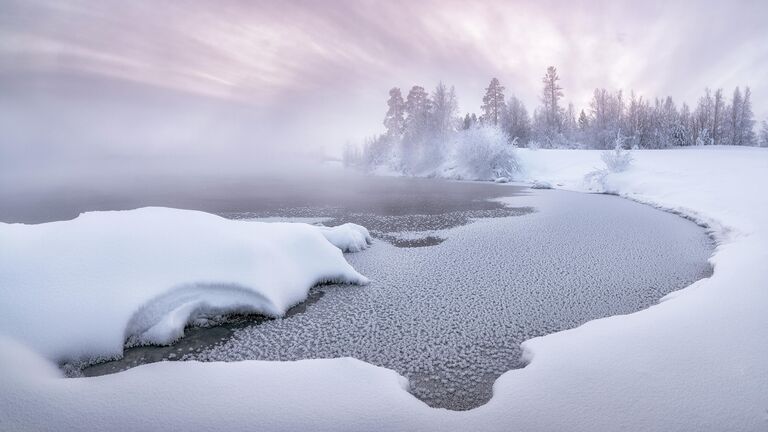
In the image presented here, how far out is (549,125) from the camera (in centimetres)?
6669

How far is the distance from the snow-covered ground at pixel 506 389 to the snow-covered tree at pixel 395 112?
65509mm

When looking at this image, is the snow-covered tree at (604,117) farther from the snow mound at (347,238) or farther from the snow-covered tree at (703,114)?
the snow mound at (347,238)

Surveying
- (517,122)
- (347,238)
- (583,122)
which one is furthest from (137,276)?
(583,122)

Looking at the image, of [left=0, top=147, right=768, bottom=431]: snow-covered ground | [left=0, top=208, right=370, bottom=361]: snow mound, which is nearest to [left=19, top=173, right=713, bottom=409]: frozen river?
[left=0, top=208, right=370, bottom=361]: snow mound

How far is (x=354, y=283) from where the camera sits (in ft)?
25.0

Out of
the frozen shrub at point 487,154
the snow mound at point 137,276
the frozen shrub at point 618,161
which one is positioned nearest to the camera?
the snow mound at point 137,276

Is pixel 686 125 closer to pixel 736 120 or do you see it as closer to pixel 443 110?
pixel 736 120

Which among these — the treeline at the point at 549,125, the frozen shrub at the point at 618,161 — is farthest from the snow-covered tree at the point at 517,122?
the frozen shrub at the point at 618,161

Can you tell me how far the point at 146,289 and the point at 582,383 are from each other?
5.70 meters

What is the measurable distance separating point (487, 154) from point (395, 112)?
30762 millimetres

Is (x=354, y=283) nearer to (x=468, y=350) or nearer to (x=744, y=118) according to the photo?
(x=468, y=350)

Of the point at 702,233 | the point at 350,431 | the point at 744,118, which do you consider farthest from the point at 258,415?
the point at 744,118

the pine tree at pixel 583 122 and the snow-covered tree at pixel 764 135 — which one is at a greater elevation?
the pine tree at pixel 583 122

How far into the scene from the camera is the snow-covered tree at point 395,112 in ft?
223
